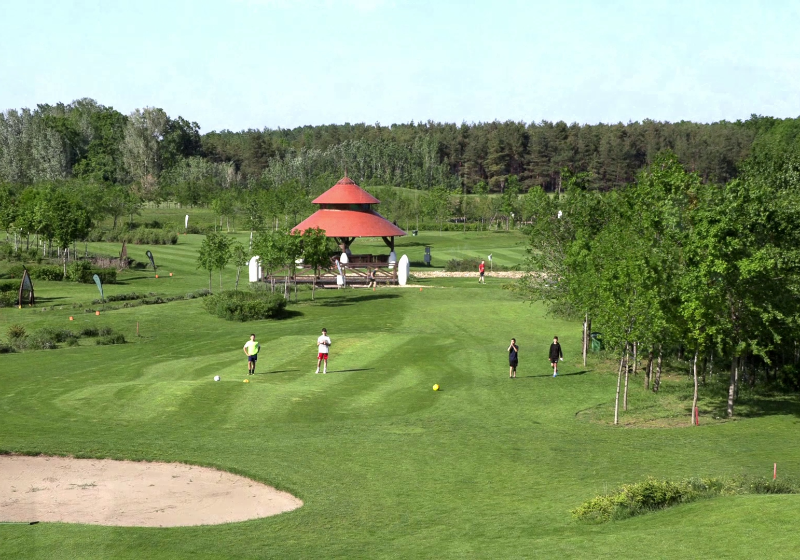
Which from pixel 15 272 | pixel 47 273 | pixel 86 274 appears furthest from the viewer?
pixel 47 273

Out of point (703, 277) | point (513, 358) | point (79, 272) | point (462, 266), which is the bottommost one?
point (513, 358)

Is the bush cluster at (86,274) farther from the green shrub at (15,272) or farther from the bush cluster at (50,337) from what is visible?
the bush cluster at (50,337)

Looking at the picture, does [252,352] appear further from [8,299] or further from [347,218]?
[347,218]

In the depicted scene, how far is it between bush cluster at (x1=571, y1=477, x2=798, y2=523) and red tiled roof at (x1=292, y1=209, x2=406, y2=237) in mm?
54116

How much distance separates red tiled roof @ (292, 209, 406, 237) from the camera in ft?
242

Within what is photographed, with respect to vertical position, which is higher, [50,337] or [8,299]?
Result: [8,299]

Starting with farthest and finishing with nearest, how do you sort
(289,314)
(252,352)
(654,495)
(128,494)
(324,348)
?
1. (289,314)
2. (324,348)
3. (252,352)
4. (128,494)
5. (654,495)

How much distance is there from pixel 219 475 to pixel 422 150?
168724 mm

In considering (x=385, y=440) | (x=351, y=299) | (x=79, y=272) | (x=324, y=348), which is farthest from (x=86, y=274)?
→ (x=385, y=440)

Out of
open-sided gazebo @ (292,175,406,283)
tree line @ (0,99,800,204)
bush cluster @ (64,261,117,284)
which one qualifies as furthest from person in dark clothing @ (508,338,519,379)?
tree line @ (0,99,800,204)

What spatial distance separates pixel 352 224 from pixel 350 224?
0.16m

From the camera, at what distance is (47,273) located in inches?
2714

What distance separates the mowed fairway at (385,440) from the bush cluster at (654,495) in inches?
20.6

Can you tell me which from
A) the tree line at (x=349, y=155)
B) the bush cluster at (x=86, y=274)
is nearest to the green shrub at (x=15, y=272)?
the bush cluster at (x=86, y=274)
